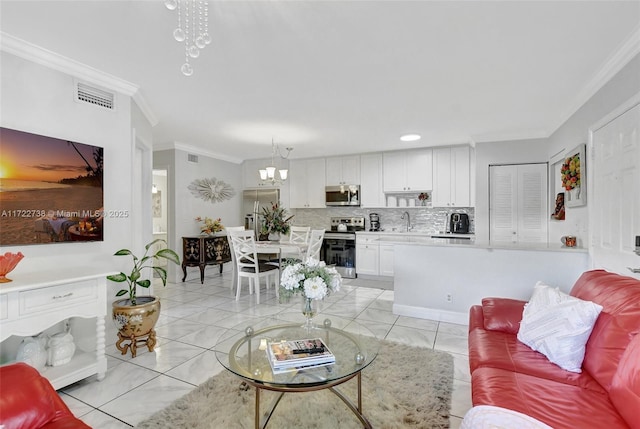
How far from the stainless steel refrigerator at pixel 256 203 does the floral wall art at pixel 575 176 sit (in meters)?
4.92

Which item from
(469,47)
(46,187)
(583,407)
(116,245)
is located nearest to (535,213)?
(469,47)

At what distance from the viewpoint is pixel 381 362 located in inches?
101

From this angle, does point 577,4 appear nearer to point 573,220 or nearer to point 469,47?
point 469,47

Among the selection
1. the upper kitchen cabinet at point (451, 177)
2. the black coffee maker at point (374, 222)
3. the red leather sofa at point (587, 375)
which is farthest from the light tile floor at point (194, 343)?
the upper kitchen cabinet at point (451, 177)

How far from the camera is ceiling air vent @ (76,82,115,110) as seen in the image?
2676mm

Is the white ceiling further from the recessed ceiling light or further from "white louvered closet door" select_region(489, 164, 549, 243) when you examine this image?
"white louvered closet door" select_region(489, 164, 549, 243)

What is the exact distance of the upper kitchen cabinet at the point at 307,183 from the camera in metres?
6.59

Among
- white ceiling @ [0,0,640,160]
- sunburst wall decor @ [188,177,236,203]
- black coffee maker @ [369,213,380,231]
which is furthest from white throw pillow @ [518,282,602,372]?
sunburst wall decor @ [188,177,236,203]

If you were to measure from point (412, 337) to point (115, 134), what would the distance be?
350 centimetres

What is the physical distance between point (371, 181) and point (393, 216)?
0.85m

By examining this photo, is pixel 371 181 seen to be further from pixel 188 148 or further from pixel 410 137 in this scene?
pixel 188 148

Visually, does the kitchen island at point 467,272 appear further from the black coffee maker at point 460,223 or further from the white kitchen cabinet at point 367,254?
the white kitchen cabinet at point 367,254

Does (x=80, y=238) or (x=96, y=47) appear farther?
(x=80, y=238)

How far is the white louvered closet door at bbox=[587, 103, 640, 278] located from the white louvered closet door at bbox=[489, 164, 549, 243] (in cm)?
175
